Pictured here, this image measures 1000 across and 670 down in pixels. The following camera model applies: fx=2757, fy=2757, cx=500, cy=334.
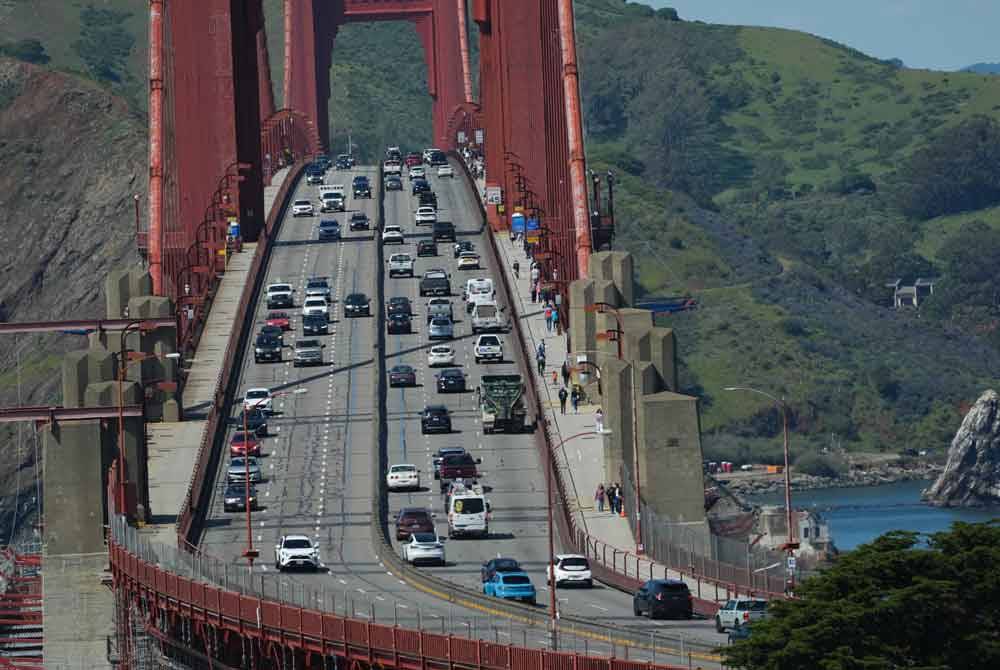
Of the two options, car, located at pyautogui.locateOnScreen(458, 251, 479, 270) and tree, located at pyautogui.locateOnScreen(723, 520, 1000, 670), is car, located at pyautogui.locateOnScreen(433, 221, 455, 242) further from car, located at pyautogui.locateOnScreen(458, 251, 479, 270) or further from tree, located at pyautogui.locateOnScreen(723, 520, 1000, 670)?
tree, located at pyautogui.locateOnScreen(723, 520, 1000, 670)

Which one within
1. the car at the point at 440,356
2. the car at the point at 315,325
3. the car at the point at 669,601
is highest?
the car at the point at 315,325

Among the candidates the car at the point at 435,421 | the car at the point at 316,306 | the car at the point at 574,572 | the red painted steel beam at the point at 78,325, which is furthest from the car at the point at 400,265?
the car at the point at 574,572

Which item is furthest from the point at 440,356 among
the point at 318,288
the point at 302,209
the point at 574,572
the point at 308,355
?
the point at 302,209

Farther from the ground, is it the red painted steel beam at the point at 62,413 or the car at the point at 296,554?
the red painted steel beam at the point at 62,413

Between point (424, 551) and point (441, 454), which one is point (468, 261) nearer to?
point (441, 454)

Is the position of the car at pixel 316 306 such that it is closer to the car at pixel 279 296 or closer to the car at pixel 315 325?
the car at pixel 315 325

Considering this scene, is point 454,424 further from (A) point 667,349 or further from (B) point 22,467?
(B) point 22,467
